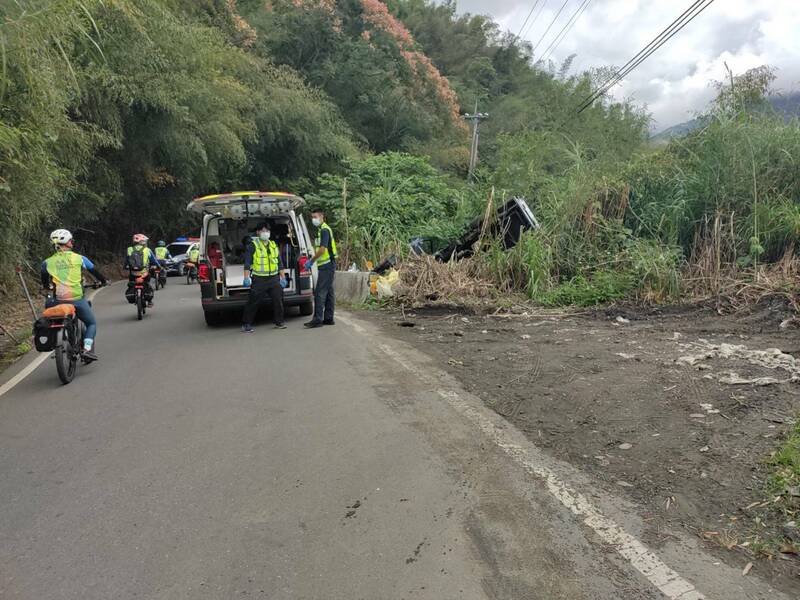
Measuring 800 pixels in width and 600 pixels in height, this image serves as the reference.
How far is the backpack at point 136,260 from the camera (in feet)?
42.9

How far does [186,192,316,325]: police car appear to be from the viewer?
430 inches

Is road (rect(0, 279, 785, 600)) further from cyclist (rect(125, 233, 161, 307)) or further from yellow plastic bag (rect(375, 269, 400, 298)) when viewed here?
cyclist (rect(125, 233, 161, 307))

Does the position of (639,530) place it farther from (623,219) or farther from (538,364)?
(623,219)

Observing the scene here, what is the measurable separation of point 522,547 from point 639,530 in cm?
68

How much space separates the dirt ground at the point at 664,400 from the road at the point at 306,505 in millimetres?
288

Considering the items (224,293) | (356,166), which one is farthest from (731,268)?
(356,166)

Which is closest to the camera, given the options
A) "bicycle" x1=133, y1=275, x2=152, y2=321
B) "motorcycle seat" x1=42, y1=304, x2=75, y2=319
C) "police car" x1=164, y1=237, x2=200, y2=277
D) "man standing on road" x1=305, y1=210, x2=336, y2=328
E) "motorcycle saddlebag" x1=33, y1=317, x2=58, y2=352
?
"motorcycle saddlebag" x1=33, y1=317, x2=58, y2=352

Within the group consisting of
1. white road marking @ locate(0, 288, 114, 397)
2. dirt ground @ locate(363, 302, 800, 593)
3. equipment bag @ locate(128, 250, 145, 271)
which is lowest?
white road marking @ locate(0, 288, 114, 397)

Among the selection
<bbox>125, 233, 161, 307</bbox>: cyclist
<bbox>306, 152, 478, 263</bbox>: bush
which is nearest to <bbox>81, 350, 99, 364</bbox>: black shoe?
<bbox>125, 233, 161, 307</bbox>: cyclist

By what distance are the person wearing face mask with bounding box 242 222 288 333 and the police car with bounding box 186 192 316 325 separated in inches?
23.7

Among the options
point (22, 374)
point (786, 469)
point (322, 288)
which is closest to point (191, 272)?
point (322, 288)

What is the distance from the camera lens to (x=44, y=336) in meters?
7.17

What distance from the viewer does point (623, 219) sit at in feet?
41.5

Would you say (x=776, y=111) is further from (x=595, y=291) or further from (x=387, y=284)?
(x=387, y=284)
